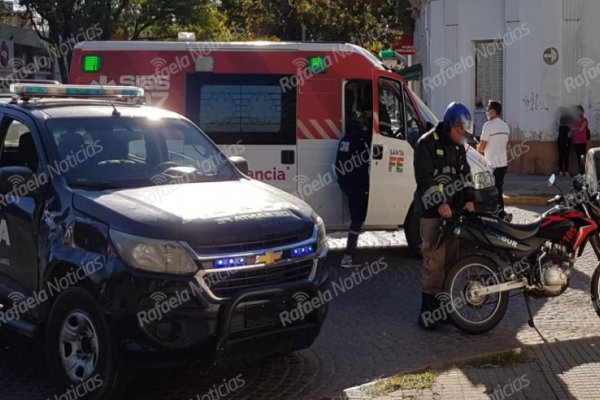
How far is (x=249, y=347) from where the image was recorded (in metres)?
5.39

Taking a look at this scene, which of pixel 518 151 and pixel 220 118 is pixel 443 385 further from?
pixel 518 151

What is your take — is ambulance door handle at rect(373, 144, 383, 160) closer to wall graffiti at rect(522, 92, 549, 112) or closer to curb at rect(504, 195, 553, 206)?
curb at rect(504, 195, 553, 206)

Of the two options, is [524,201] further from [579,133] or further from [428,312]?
[428,312]

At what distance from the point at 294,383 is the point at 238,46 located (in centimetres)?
530

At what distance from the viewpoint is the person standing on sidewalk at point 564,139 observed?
61.8 feet

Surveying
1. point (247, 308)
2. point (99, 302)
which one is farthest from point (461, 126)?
point (99, 302)

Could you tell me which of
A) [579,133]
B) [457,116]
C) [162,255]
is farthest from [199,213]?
[579,133]

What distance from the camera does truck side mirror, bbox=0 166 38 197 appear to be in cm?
582

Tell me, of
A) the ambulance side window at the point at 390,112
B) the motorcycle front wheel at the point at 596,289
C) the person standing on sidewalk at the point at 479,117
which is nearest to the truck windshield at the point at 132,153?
the motorcycle front wheel at the point at 596,289

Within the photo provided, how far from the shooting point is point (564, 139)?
61.8 feet

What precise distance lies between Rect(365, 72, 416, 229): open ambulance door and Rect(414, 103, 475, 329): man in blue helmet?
2.64 meters

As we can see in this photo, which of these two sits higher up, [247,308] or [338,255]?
[247,308]

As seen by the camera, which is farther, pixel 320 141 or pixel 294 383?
pixel 320 141

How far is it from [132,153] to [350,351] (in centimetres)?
228
